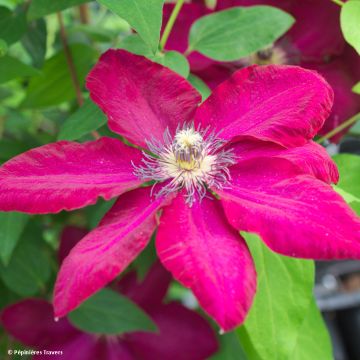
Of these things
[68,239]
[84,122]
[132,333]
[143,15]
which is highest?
[143,15]

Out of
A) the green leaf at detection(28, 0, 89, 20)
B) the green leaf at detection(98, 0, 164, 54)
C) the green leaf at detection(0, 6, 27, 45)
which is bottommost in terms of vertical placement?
the green leaf at detection(0, 6, 27, 45)

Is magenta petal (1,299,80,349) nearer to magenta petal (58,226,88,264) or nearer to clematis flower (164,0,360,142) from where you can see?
magenta petal (58,226,88,264)

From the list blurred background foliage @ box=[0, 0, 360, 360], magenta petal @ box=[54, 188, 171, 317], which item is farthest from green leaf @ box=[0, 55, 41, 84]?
magenta petal @ box=[54, 188, 171, 317]

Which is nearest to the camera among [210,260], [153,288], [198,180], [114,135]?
[210,260]

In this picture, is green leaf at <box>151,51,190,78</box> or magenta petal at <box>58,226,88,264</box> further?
magenta petal at <box>58,226,88,264</box>

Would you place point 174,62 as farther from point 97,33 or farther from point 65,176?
point 97,33

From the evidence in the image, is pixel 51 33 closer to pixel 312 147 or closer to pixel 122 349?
pixel 122 349

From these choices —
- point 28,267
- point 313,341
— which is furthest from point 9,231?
point 313,341
